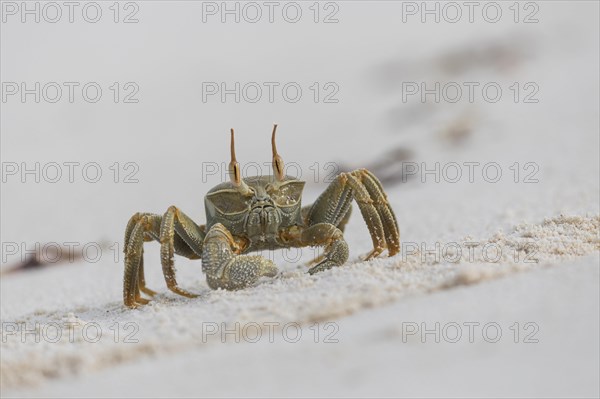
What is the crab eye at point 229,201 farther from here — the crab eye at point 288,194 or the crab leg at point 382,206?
the crab leg at point 382,206

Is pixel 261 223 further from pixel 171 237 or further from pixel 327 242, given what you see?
pixel 171 237

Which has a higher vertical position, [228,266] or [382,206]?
[382,206]

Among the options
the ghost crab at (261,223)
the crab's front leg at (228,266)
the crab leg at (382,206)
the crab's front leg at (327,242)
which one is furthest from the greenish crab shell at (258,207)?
the crab leg at (382,206)

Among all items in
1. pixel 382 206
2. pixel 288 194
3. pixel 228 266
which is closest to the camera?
pixel 228 266

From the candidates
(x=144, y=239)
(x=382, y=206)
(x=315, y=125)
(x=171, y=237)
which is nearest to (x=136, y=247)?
(x=144, y=239)

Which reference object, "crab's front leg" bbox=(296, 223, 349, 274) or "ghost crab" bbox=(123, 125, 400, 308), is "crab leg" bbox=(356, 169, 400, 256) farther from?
"crab's front leg" bbox=(296, 223, 349, 274)

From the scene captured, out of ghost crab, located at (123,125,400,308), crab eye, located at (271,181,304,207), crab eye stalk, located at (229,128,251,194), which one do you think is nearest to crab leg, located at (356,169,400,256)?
ghost crab, located at (123,125,400,308)

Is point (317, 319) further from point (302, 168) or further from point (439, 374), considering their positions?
point (302, 168)

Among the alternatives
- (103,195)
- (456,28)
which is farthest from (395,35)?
(103,195)
